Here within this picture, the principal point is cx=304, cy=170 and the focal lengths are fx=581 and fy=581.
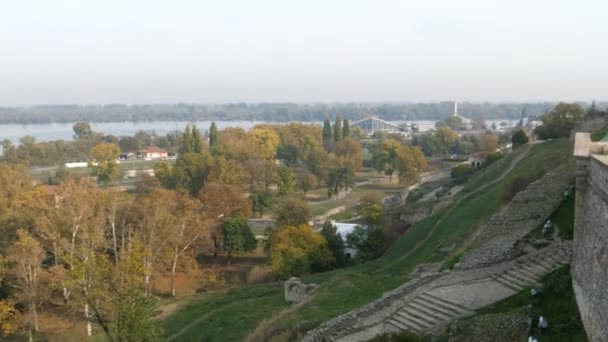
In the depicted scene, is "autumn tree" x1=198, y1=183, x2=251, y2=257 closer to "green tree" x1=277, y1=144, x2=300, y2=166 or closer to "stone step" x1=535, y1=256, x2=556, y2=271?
"stone step" x1=535, y1=256, x2=556, y2=271

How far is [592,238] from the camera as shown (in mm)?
10094

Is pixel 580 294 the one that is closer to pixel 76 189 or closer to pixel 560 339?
pixel 560 339

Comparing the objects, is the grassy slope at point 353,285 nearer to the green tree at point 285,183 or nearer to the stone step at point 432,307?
the stone step at point 432,307

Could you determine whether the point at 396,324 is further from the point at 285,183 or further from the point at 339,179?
the point at 339,179

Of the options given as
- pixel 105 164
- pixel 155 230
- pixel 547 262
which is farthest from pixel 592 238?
pixel 105 164

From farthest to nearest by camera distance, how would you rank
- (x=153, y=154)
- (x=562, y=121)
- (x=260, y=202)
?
1. (x=153, y=154)
2. (x=260, y=202)
3. (x=562, y=121)

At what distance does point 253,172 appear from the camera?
5572cm

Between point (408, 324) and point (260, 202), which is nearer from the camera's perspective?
point (408, 324)

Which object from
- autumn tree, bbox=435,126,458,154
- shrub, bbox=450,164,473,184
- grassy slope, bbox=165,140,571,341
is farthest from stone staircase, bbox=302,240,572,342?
autumn tree, bbox=435,126,458,154

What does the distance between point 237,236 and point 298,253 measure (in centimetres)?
616

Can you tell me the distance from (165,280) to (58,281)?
7693 mm

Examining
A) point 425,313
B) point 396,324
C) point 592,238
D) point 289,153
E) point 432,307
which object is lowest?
point 289,153

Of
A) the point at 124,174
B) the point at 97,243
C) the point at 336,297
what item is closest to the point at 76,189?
the point at 97,243

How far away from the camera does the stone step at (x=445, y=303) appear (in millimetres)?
13305
